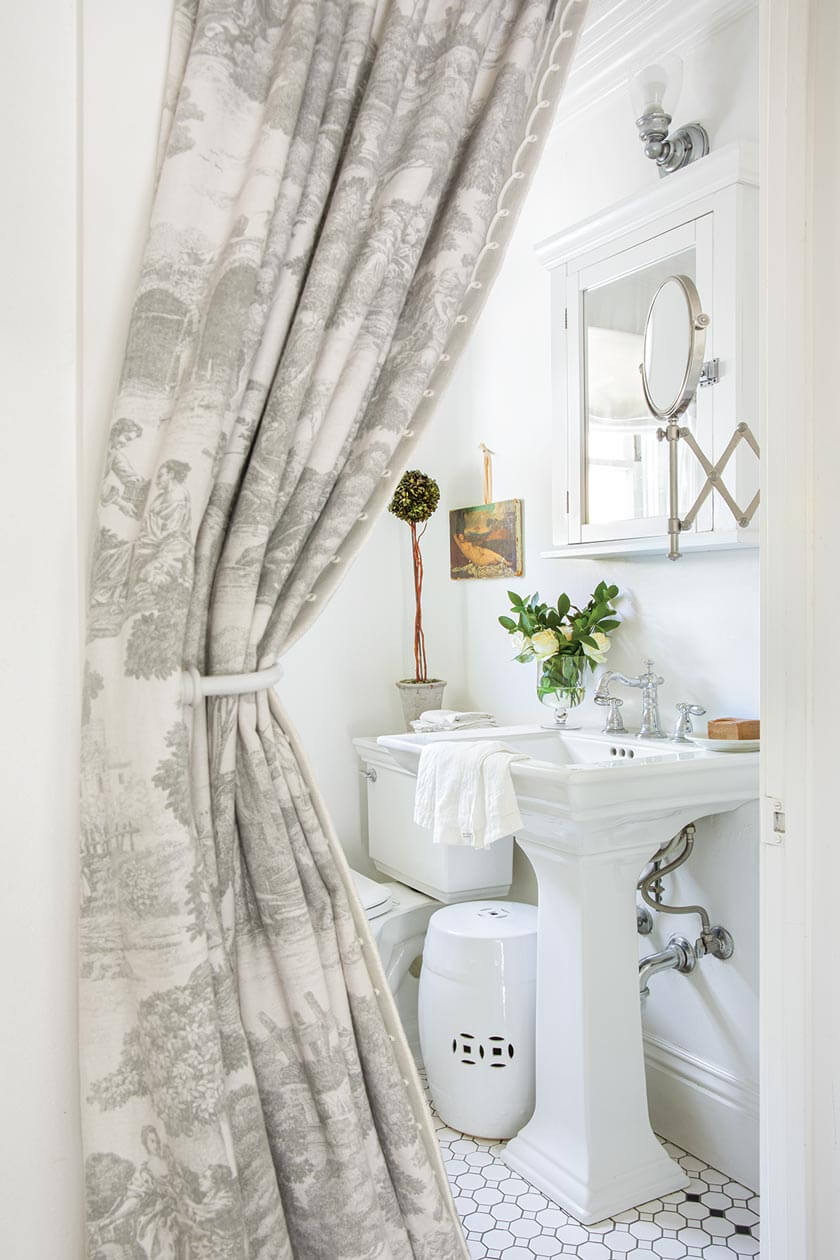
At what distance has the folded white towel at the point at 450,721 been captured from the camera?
252cm

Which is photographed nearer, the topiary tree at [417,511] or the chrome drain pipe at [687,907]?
the chrome drain pipe at [687,907]

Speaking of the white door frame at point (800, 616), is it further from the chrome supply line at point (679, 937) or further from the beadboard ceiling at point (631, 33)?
the beadboard ceiling at point (631, 33)

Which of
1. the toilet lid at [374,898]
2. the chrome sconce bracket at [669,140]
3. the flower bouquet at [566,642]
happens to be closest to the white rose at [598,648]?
the flower bouquet at [566,642]

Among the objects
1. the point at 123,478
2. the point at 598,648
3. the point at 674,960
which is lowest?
the point at 674,960

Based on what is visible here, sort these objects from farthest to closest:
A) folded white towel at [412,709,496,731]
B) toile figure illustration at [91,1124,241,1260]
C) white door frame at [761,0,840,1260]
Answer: folded white towel at [412,709,496,731], white door frame at [761,0,840,1260], toile figure illustration at [91,1124,241,1260]

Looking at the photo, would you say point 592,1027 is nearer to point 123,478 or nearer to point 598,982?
Answer: point 598,982

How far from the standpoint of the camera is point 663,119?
2037mm

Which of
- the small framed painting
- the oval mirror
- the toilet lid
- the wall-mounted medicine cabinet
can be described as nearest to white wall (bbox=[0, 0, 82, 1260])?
the oval mirror

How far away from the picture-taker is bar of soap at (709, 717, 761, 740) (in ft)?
6.23

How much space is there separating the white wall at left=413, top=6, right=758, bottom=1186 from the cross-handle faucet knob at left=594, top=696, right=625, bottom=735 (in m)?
0.06

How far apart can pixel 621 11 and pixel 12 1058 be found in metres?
2.36

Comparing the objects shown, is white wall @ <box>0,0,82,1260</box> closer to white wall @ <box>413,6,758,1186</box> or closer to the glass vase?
white wall @ <box>413,6,758,1186</box>

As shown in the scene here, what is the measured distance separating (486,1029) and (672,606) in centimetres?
105

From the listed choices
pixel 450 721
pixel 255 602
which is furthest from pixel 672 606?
pixel 255 602
